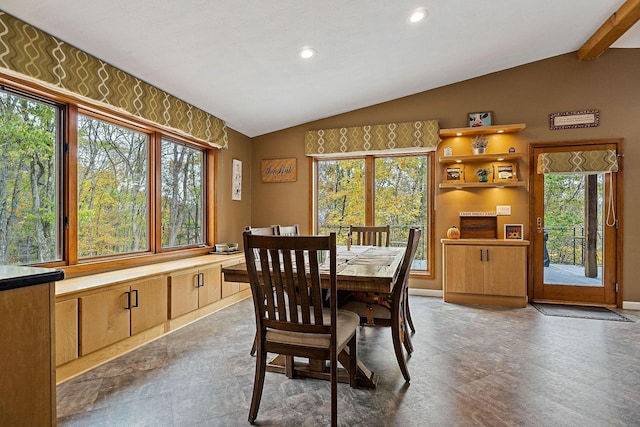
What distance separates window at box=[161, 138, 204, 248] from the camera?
395 cm

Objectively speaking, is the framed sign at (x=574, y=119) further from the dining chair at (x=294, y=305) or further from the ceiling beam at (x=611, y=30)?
the dining chair at (x=294, y=305)

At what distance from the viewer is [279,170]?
5320 mm

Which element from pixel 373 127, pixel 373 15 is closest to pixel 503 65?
pixel 373 127

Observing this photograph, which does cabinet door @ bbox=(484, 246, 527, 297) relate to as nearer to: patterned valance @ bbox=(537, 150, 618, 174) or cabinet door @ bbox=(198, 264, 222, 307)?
patterned valance @ bbox=(537, 150, 618, 174)

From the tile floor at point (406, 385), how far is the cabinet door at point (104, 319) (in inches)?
7.1

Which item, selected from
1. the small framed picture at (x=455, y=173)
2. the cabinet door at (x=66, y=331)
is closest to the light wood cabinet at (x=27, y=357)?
the cabinet door at (x=66, y=331)

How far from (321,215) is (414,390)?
3.40 m

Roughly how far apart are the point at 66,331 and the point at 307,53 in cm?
297

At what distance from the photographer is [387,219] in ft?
16.4

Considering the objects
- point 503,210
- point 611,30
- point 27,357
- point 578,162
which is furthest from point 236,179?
point 611,30

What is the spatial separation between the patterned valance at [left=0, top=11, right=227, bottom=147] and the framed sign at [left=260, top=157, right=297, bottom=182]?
1.62m

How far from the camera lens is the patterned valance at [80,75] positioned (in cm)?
221

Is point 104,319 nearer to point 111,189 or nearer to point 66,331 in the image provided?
point 66,331

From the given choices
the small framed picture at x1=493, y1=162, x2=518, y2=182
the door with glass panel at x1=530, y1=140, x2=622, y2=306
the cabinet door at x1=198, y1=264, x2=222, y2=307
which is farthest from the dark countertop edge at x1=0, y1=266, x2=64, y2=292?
the door with glass panel at x1=530, y1=140, x2=622, y2=306
